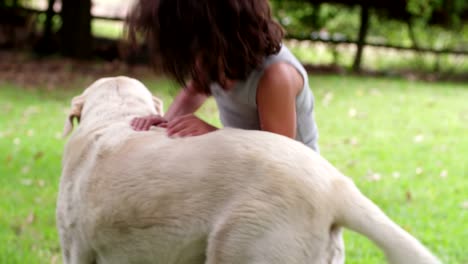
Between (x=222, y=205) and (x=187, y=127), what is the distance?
1.90 feet

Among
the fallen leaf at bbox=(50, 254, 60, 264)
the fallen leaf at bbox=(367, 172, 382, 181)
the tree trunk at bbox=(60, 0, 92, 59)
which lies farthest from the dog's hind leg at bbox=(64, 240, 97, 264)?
the tree trunk at bbox=(60, 0, 92, 59)

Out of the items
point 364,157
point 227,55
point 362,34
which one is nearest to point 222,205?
point 227,55

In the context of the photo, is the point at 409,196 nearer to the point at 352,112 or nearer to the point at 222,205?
the point at 222,205

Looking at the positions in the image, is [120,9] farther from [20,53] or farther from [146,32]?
[146,32]

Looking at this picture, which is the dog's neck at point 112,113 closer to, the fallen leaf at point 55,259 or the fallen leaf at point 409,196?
the fallen leaf at point 55,259

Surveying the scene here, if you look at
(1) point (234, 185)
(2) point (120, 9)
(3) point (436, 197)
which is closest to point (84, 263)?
(1) point (234, 185)

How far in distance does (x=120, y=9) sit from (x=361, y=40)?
6.45 m

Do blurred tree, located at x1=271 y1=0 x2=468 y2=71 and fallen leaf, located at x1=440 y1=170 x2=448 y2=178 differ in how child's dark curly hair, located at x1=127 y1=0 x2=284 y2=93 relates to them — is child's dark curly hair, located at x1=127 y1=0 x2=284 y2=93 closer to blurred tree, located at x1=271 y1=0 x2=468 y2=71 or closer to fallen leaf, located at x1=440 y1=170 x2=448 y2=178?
fallen leaf, located at x1=440 y1=170 x2=448 y2=178

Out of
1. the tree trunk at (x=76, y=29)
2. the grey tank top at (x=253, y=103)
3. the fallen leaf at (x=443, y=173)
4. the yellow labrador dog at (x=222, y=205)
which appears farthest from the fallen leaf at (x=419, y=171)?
the tree trunk at (x=76, y=29)

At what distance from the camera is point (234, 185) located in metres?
2.42

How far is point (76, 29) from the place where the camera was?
15602 mm

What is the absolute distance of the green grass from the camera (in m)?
4.80

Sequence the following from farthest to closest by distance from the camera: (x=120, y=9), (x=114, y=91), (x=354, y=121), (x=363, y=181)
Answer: (x=120, y=9), (x=354, y=121), (x=363, y=181), (x=114, y=91)

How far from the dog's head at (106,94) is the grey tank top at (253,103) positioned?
0.50m
